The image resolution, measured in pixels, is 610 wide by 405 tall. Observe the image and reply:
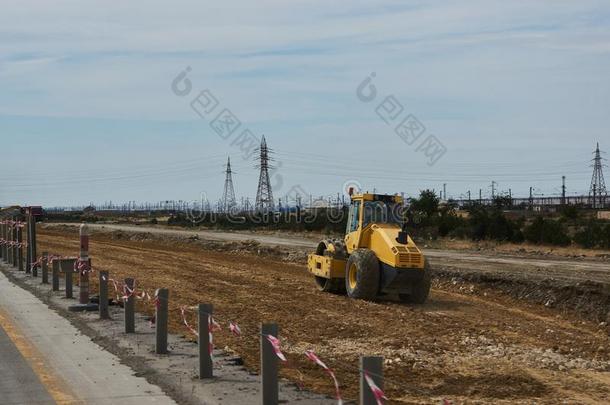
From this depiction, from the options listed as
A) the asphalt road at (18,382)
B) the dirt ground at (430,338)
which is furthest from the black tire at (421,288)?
the asphalt road at (18,382)

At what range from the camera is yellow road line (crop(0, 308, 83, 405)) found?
8.88m

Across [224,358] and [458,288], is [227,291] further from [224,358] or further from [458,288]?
[224,358]

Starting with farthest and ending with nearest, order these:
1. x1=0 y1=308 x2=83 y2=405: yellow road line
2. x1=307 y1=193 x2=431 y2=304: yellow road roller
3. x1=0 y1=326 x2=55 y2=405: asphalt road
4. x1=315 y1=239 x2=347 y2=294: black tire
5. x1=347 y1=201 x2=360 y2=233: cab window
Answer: x1=315 y1=239 x2=347 y2=294: black tire → x1=347 y1=201 x2=360 y2=233: cab window → x1=307 y1=193 x2=431 y2=304: yellow road roller → x1=0 y1=308 x2=83 y2=405: yellow road line → x1=0 y1=326 x2=55 y2=405: asphalt road

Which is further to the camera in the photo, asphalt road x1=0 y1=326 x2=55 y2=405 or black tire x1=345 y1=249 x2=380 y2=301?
black tire x1=345 y1=249 x2=380 y2=301

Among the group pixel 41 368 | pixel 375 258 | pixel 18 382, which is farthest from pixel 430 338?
pixel 18 382

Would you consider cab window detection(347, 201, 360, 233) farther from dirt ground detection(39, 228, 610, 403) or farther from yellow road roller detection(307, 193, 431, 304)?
dirt ground detection(39, 228, 610, 403)

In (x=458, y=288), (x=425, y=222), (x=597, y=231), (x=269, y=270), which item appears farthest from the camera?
(x=425, y=222)

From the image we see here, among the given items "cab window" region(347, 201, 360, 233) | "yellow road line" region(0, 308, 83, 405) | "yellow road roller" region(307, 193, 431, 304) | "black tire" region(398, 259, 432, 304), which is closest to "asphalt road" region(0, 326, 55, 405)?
"yellow road line" region(0, 308, 83, 405)

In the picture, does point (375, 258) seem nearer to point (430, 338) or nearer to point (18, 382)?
point (430, 338)

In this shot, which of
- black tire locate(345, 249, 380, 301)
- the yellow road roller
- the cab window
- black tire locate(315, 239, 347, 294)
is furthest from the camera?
black tire locate(315, 239, 347, 294)

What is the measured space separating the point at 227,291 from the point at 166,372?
11.8 meters

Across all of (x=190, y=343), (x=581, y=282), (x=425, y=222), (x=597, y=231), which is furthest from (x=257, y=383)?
(x=425, y=222)

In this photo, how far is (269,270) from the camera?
97.1 ft

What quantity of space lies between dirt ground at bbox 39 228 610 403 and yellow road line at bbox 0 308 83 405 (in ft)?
8.69
